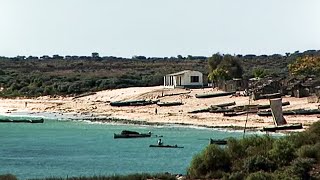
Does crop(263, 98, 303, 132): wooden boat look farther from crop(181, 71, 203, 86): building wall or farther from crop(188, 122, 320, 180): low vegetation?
crop(181, 71, 203, 86): building wall

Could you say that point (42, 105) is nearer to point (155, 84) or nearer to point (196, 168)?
point (155, 84)

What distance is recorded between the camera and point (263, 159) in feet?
94.0

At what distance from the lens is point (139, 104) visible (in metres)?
86.1

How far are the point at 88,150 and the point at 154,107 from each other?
3026 centimetres

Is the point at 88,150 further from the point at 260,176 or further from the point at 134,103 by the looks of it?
the point at 134,103

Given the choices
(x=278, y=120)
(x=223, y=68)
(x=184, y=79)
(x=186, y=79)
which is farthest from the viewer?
(x=223, y=68)

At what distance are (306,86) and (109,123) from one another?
62.2 ft

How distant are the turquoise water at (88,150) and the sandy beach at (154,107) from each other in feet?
12.7

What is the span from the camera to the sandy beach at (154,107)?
65.4 metres

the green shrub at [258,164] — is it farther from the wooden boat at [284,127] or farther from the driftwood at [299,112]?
the driftwood at [299,112]

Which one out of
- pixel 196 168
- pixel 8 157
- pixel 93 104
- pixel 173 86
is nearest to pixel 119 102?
pixel 93 104

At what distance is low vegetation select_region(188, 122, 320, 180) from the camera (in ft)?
90.6

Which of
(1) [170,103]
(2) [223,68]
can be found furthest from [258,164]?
(2) [223,68]

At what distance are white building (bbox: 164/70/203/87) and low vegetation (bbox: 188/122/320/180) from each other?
68133 mm
